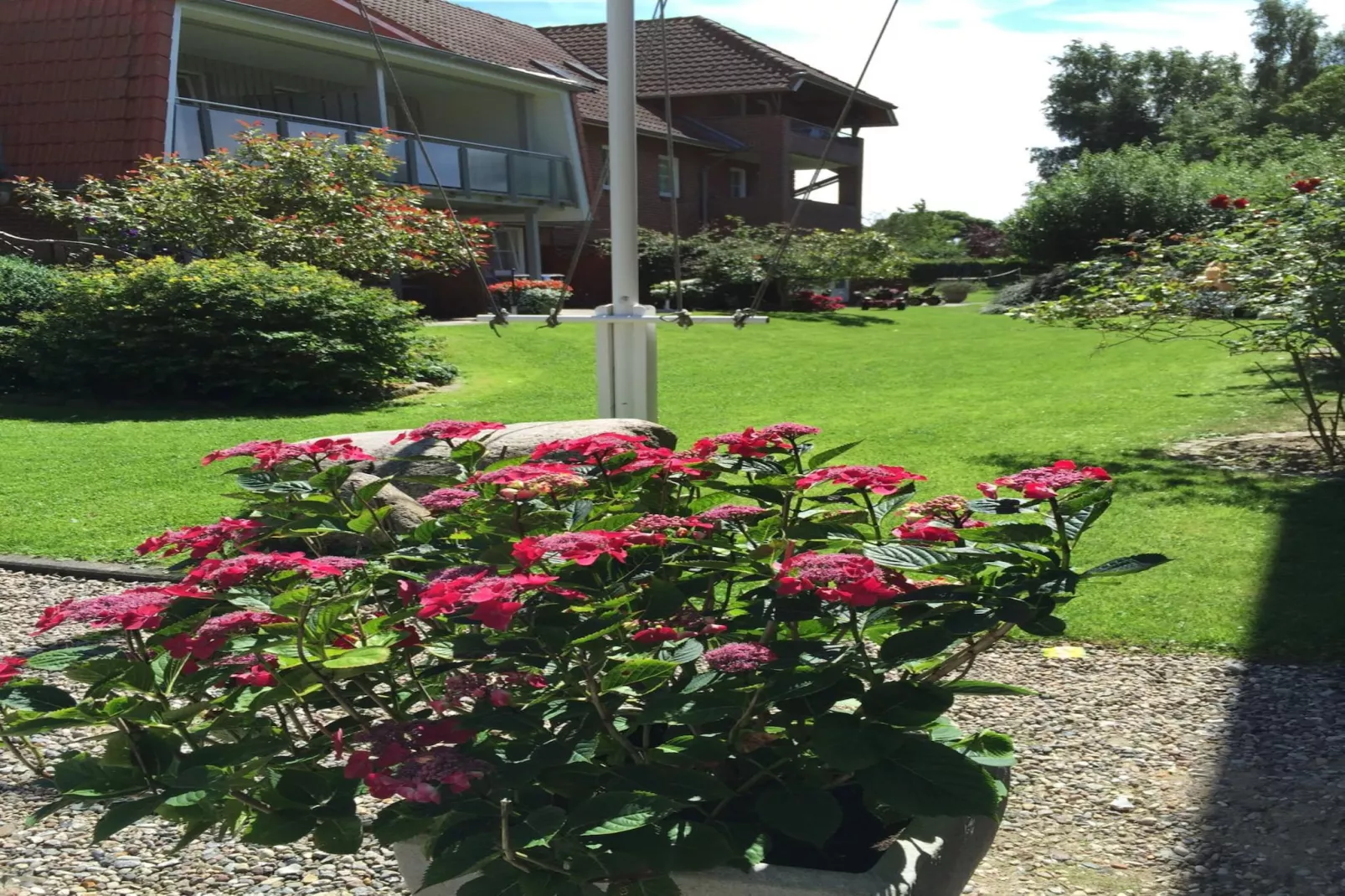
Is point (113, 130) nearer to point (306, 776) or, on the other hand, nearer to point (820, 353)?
point (820, 353)

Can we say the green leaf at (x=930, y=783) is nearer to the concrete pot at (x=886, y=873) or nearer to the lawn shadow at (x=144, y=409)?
the concrete pot at (x=886, y=873)

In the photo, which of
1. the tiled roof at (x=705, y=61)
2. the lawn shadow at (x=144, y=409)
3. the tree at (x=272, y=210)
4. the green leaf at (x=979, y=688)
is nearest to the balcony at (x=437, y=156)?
the tree at (x=272, y=210)

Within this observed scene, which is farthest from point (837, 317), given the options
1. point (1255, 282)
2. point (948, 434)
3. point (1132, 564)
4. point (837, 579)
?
point (837, 579)

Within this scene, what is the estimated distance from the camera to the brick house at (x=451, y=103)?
17906 millimetres

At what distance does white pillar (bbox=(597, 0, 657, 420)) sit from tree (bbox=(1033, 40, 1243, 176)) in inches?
3099

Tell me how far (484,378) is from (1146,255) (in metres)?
7.81

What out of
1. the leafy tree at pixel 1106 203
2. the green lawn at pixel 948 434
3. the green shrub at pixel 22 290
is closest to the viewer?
the green lawn at pixel 948 434

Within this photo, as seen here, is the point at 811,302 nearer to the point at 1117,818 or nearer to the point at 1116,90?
the point at 1117,818

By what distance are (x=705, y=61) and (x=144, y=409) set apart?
26611mm

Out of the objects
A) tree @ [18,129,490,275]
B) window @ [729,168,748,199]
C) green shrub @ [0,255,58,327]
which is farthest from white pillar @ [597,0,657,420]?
window @ [729,168,748,199]

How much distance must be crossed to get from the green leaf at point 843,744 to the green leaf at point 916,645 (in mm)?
128

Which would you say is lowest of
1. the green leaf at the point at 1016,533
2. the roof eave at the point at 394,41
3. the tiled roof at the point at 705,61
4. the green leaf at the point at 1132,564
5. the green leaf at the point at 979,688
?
the green leaf at the point at 979,688

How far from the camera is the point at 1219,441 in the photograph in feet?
32.0

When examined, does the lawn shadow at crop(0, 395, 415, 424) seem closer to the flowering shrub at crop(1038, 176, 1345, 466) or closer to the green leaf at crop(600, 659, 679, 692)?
the flowering shrub at crop(1038, 176, 1345, 466)
